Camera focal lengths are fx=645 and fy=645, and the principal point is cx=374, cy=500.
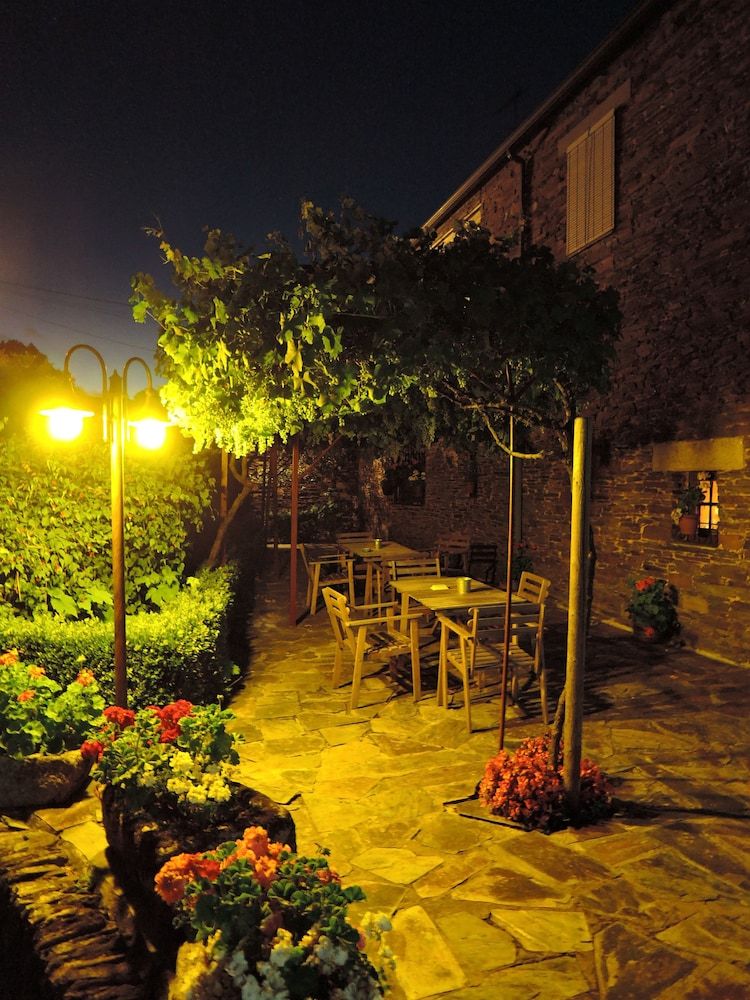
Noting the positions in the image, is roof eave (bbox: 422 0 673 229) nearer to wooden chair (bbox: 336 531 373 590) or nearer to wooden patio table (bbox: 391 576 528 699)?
wooden chair (bbox: 336 531 373 590)

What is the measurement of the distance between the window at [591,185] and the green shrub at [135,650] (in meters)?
7.20

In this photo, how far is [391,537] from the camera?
1673cm

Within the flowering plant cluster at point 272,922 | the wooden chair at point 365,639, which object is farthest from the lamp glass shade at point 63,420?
the wooden chair at point 365,639

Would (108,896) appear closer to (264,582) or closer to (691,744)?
(691,744)

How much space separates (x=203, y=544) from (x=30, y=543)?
144 inches

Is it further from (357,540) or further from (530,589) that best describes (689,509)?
(357,540)

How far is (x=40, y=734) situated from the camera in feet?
12.9

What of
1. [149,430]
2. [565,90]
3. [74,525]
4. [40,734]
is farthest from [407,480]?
[40,734]

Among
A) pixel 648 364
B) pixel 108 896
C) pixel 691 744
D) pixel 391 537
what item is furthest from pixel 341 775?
pixel 391 537

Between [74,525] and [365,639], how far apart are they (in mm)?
2686

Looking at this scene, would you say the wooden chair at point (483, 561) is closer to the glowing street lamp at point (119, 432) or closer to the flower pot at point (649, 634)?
the flower pot at point (649, 634)

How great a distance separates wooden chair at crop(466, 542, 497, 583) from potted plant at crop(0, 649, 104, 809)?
281 inches

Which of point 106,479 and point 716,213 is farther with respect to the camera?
point 716,213

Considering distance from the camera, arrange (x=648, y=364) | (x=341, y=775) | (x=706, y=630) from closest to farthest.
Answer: (x=341, y=775) < (x=706, y=630) < (x=648, y=364)
